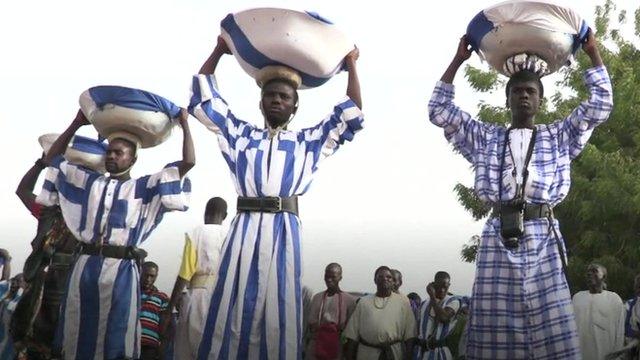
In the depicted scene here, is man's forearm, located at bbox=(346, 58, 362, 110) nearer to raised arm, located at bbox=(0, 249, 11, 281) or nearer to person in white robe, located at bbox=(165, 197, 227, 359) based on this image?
person in white robe, located at bbox=(165, 197, 227, 359)

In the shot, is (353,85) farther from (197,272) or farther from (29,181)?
(197,272)

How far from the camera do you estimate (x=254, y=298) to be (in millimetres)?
4402

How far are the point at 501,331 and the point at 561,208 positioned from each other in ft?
35.2

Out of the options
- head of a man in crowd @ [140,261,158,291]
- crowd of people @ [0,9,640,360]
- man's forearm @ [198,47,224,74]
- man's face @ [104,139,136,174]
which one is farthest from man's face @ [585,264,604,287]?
man's face @ [104,139,136,174]

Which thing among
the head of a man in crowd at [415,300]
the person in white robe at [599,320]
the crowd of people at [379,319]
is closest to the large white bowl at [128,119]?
the crowd of people at [379,319]

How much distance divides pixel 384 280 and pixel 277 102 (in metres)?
4.36

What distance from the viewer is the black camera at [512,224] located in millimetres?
4394

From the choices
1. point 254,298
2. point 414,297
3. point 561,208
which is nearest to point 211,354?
point 254,298

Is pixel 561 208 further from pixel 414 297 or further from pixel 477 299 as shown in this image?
pixel 477 299

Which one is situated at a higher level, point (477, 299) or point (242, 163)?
point (242, 163)

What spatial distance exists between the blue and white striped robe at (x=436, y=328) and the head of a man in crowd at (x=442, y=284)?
0.07 m

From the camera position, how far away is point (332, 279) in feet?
29.0

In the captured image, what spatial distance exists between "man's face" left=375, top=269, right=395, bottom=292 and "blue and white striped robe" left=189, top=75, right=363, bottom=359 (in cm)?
417

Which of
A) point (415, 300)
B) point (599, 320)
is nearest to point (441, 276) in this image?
point (415, 300)
